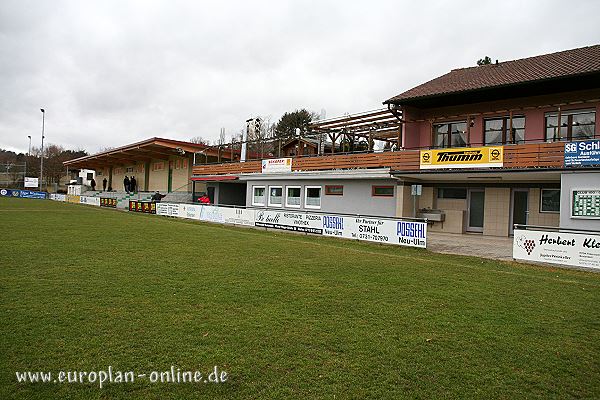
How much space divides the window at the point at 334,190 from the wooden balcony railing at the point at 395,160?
45.1 inches

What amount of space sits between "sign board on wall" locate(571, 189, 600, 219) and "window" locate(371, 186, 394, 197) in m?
7.91

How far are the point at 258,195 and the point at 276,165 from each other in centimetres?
320

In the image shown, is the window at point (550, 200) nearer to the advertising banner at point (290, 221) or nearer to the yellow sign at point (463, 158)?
the yellow sign at point (463, 158)

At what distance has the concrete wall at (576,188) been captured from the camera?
14172mm

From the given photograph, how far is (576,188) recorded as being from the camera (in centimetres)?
1455

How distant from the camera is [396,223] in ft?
49.3

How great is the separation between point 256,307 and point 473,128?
1734 centimetres

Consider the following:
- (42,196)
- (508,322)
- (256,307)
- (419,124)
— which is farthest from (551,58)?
(42,196)

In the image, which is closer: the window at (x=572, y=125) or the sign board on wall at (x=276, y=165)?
the window at (x=572, y=125)

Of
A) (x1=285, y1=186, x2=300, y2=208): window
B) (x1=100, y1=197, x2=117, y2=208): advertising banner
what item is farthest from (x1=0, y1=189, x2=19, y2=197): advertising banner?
(x1=285, y1=186, x2=300, y2=208): window

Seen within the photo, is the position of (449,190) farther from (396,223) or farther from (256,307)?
(256,307)

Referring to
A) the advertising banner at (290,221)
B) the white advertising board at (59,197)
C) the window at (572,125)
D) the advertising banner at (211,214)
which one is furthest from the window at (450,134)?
the white advertising board at (59,197)

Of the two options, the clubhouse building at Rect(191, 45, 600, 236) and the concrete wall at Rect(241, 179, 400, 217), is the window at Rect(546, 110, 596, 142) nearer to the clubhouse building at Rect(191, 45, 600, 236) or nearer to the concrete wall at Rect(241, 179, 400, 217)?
the clubhouse building at Rect(191, 45, 600, 236)

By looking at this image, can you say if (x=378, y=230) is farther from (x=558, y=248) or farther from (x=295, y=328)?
(x=295, y=328)
